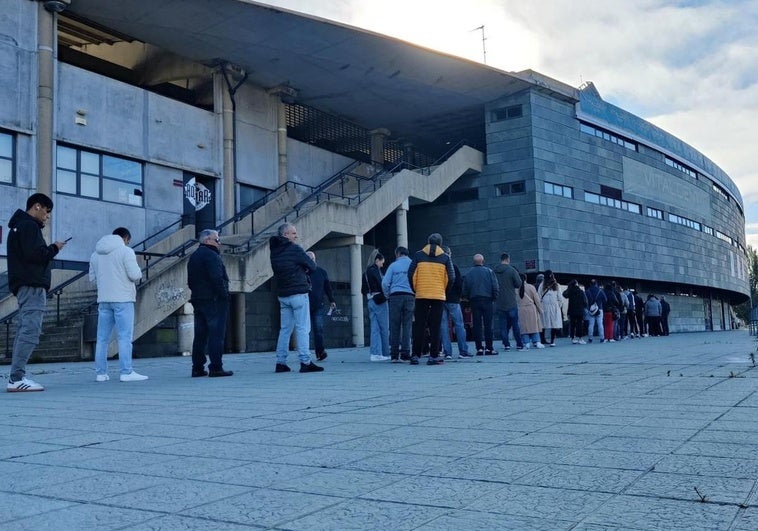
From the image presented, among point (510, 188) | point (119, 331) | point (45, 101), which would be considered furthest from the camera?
point (510, 188)

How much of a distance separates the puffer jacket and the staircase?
8.53 m

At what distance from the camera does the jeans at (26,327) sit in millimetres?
7945

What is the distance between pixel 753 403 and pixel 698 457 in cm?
226

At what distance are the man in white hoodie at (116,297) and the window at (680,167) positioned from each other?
138 ft

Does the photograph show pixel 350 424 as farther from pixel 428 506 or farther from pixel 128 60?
pixel 128 60

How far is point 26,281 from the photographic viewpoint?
803 cm

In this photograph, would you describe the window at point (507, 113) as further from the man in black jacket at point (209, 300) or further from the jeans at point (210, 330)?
the jeans at point (210, 330)

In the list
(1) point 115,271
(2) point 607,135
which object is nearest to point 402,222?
(2) point 607,135

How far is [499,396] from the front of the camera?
646cm

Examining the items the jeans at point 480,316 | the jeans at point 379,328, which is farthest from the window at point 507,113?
the jeans at point 379,328

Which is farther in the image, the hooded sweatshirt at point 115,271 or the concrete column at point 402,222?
the concrete column at point 402,222

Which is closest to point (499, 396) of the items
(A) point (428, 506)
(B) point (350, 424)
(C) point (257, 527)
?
(B) point (350, 424)

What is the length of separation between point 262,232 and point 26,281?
14892mm

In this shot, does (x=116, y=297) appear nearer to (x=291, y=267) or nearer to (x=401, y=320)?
(x=291, y=267)
